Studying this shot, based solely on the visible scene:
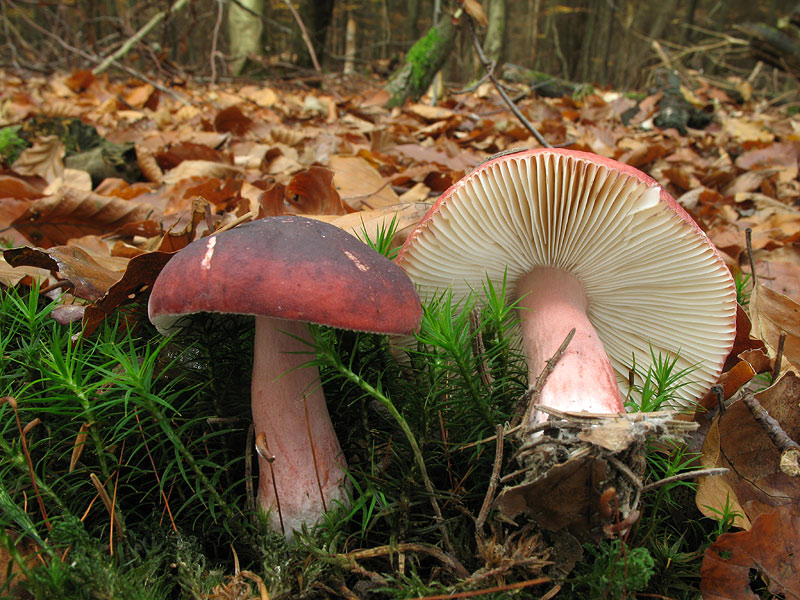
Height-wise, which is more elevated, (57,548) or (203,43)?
(57,548)

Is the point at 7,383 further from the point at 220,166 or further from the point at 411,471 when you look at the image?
the point at 220,166

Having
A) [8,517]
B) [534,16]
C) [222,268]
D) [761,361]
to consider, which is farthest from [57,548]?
[534,16]

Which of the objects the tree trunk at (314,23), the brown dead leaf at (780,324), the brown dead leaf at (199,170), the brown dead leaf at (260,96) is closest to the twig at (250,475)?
the brown dead leaf at (780,324)

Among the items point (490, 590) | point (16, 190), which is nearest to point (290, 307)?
point (490, 590)

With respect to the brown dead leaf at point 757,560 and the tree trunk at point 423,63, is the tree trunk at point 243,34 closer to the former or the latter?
the tree trunk at point 423,63

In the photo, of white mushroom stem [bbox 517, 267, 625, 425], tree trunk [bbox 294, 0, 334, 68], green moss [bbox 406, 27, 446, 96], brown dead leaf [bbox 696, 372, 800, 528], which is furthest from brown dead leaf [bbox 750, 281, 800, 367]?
tree trunk [bbox 294, 0, 334, 68]

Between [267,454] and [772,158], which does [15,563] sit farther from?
[772,158]
